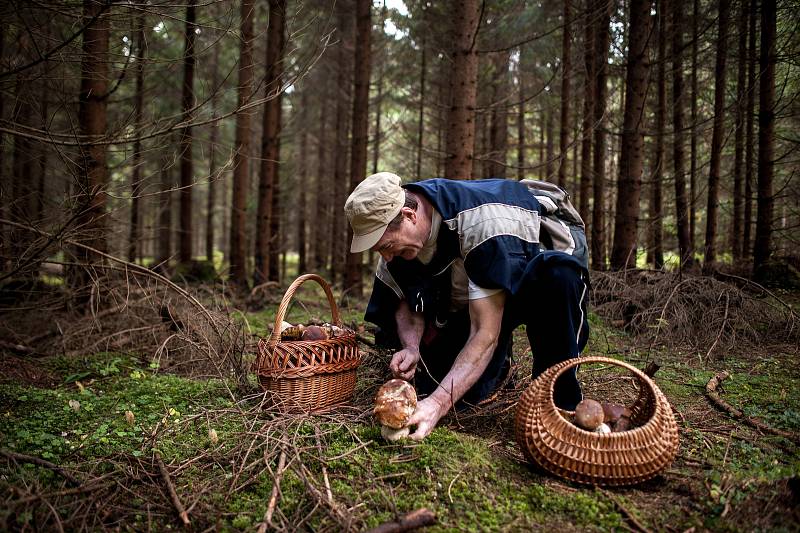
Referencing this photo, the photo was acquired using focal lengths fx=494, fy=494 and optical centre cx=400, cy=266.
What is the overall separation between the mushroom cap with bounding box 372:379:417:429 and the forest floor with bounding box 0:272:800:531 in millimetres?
154

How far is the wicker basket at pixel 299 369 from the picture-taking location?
114 inches

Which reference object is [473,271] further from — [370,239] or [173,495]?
[173,495]

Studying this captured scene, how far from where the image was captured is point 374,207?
273 cm

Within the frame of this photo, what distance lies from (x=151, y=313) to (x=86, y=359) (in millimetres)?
1016

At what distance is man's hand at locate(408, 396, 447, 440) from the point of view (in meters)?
2.52

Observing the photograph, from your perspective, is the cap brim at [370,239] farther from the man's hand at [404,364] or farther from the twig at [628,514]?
the twig at [628,514]

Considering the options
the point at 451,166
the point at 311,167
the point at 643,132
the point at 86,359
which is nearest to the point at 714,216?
the point at 643,132

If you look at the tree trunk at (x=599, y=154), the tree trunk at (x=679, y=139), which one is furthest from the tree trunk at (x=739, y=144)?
the tree trunk at (x=599, y=154)

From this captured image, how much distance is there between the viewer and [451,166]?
201 inches

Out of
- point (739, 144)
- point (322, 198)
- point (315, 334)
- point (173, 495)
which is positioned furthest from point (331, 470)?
point (322, 198)

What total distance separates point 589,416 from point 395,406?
91 centimetres

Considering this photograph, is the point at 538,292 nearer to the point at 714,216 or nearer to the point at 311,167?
the point at 714,216

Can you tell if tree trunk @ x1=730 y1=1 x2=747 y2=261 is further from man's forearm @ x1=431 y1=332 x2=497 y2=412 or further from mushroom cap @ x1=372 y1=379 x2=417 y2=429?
mushroom cap @ x1=372 y1=379 x2=417 y2=429

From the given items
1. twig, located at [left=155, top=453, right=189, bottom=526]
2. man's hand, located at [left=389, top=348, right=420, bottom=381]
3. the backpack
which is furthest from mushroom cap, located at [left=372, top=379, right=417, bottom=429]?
Result: the backpack
